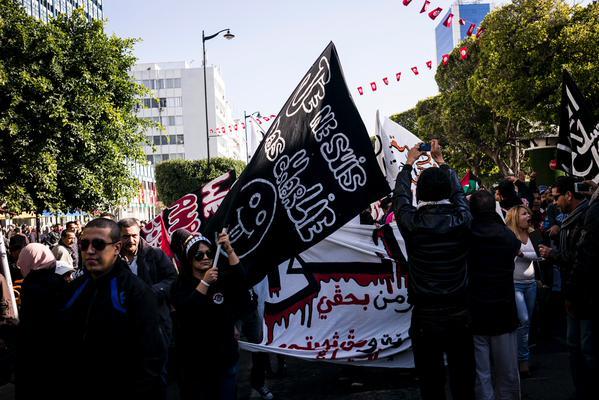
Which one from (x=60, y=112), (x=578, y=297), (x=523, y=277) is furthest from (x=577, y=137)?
(x=60, y=112)

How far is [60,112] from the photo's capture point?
19172 millimetres

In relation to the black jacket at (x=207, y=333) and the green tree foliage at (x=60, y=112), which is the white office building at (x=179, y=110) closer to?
the green tree foliage at (x=60, y=112)

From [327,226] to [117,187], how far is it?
20.0 metres

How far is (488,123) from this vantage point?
33469 millimetres

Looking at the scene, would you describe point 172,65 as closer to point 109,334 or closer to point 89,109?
point 89,109

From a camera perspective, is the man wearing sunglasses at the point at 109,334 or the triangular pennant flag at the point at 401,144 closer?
the man wearing sunglasses at the point at 109,334

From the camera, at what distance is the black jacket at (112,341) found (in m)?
2.60

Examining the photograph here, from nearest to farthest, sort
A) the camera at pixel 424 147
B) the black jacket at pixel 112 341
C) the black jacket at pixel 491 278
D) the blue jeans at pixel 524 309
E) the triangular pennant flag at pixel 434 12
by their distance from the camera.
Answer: the black jacket at pixel 112 341
the camera at pixel 424 147
the black jacket at pixel 491 278
the blue jeans at pixel 524 309
the triangular pennant flag at pixel 434 12

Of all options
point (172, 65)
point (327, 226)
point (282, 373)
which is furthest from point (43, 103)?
point (172, 65)

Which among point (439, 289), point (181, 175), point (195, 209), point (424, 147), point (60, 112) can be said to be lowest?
point (439, 289)

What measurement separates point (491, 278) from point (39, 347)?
2924 millimetres

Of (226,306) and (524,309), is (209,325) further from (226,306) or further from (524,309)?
(524,309)

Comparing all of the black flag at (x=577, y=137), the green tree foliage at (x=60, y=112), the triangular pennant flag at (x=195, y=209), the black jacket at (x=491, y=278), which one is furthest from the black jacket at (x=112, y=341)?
the green tree foliage at (x=60, y=112)

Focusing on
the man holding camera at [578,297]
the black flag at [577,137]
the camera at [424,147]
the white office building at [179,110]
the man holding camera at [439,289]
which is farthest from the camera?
the white office building at [179,110]
